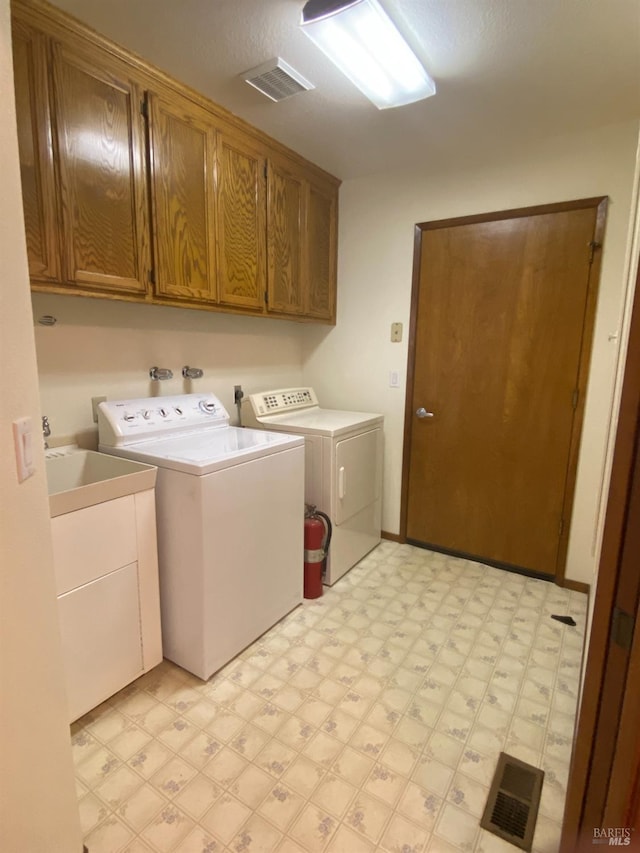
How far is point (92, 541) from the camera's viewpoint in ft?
4.97

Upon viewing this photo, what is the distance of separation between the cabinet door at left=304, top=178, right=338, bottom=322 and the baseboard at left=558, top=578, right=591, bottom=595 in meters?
2.22

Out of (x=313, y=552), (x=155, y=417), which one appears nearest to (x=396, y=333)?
(x=313, y=552)

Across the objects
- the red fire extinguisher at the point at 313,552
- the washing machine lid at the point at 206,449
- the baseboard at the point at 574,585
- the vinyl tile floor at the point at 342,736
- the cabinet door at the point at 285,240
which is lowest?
the vinyl tile floor at the point at 342,736

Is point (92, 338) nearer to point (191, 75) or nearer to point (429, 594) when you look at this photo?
point (191, 75)

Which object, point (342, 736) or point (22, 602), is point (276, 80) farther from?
point (342, 736)

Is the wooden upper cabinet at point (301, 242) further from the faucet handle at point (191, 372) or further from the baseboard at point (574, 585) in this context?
the baseboard at point (574, 585)

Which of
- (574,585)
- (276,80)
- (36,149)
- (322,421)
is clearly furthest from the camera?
(322,421)

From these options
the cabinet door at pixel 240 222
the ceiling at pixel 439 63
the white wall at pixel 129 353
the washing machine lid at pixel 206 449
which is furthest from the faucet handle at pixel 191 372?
the ceiling at pixel 439 63

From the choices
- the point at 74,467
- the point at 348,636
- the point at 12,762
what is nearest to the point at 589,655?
the point at 12,762

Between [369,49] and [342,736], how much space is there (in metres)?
2.50

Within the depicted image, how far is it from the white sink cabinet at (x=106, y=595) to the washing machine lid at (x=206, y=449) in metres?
0.16

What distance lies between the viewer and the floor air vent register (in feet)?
4.08

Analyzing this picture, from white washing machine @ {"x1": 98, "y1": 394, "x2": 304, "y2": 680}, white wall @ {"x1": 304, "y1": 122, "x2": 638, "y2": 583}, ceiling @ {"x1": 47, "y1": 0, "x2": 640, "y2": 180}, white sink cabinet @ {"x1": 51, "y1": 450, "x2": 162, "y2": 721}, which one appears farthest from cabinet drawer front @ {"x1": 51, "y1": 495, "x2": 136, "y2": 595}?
white wall @ {"x1": 304, "y1": 122, "x2": 638, "y2": 583}

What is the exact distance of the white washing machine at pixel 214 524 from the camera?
5.62ft
